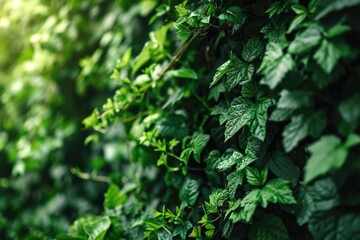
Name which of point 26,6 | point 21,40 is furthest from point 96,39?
point 21,40

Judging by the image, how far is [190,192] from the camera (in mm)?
1179

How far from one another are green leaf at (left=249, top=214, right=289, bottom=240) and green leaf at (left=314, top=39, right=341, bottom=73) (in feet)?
1.38

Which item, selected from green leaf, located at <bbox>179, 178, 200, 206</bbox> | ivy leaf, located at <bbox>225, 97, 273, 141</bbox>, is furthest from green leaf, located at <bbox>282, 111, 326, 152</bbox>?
green leaf, located at <bbox>179, 178, 200, 206</bbox>

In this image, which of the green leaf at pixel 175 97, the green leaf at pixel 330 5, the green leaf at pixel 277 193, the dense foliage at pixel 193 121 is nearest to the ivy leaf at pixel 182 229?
the dense foliage at pixel 193 121

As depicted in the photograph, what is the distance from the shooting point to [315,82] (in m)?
0.77

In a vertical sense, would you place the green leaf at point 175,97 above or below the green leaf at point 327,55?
below

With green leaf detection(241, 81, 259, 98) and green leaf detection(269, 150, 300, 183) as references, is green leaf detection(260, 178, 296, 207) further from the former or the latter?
green leaf detection(241, 81, 259, 98)

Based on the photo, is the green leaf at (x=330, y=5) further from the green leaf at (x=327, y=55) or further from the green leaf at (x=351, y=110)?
the green leaf at (x=351, y=110)

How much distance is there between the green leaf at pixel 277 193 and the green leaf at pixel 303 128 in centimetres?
13

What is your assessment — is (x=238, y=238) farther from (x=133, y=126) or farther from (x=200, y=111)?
(x=133, y=126)

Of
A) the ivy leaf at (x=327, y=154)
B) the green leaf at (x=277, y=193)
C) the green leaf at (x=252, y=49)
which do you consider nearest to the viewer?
the ivy leaf at (x=327, y=154)

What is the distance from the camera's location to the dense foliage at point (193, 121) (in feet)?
2.49

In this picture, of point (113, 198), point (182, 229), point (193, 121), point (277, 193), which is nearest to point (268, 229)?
point (277, 193)

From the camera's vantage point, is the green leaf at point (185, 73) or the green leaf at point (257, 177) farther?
the green leaf at point (185, 73)
